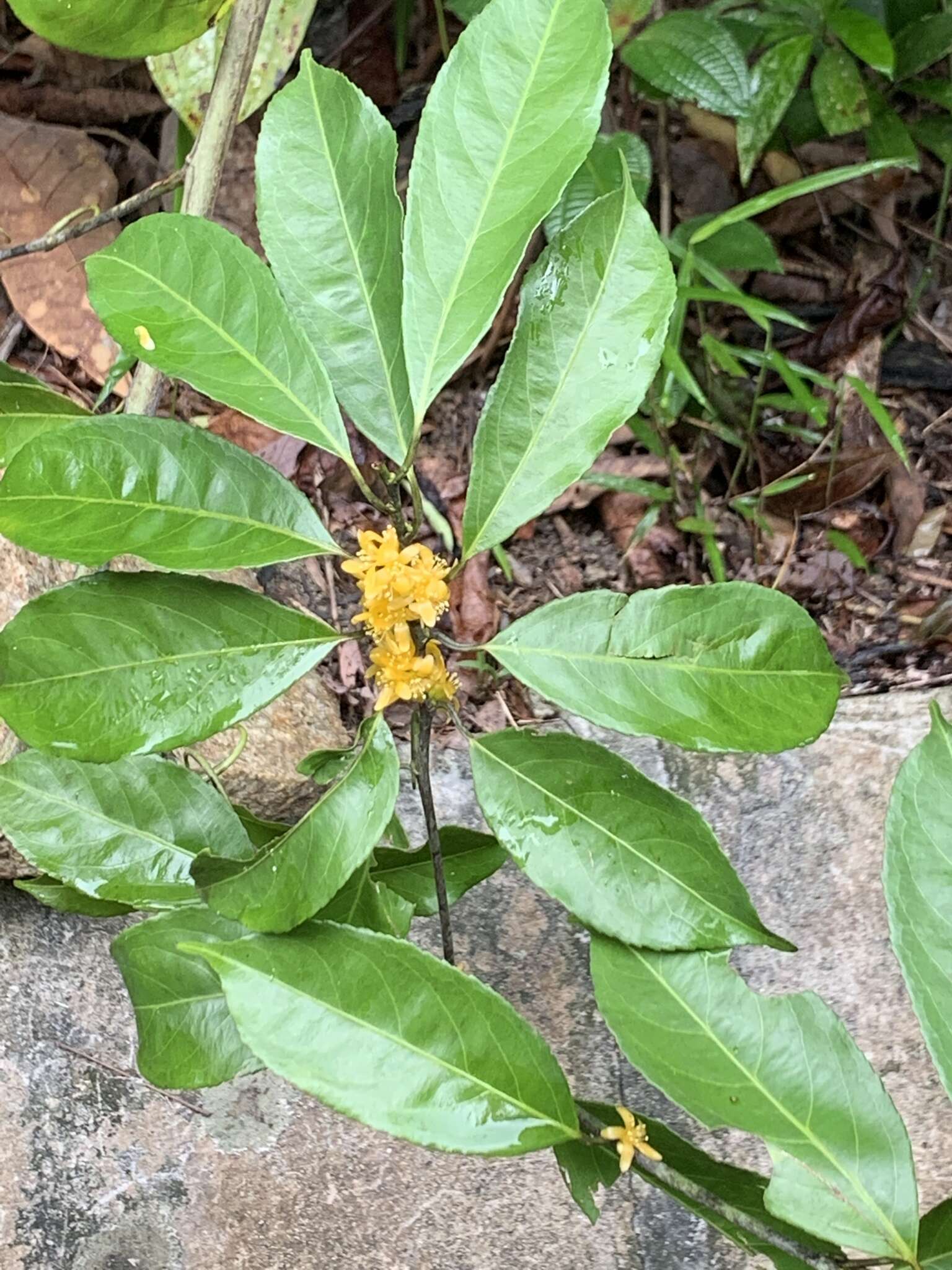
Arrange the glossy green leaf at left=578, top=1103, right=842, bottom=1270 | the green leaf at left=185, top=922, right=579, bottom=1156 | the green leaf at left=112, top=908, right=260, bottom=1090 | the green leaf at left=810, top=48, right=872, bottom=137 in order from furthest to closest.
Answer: the green leaf at left=810, top=48, right=872, bottom=137, the green leaf at left=112, top=908, right=260, bottom=1090, the glossy green leaf at left=578, top=1103, right=842, bottom=1270, the green leaf at left=185, top=922, right=579, bottom=1156

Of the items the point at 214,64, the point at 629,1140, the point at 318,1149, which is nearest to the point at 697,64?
the point at 214,64

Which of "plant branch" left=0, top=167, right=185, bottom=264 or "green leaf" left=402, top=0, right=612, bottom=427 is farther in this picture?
"plant branch" left=0, top=167, right=185, bottom=264

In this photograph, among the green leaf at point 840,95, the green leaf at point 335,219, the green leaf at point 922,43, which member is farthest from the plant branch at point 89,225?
the green leaf at point 922,43

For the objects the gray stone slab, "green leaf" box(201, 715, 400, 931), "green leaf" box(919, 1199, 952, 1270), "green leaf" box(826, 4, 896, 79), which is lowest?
the gray stone slab

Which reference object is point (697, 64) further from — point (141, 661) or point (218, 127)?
point (141, 661)

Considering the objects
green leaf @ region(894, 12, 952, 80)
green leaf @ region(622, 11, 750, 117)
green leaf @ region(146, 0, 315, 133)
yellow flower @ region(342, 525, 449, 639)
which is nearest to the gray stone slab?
yellow flower @ region(342, 525, 449, 639)

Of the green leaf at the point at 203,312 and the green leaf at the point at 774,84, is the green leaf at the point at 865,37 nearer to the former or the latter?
the green leaf at the point at 774,84

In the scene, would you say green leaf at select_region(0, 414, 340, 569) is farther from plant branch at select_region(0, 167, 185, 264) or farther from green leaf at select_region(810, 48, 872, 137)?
green leaf at select_region(810, 48, 872, 137)
